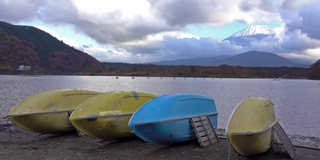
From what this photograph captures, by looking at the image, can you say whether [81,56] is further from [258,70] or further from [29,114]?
[29,114]

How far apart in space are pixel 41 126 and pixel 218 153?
5500mm

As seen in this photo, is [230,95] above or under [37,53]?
under

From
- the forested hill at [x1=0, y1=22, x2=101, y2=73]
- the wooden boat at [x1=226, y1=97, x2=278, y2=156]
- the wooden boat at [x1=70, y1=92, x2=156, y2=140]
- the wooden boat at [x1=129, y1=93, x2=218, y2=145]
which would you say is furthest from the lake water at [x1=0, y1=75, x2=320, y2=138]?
the forested hill at [x1=0, y1=22, x2=101, y2=73]

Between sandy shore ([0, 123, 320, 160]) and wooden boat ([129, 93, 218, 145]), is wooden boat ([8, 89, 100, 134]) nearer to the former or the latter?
sandy shore ([0, 123, 320, 160])

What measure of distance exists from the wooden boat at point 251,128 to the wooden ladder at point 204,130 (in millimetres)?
1682

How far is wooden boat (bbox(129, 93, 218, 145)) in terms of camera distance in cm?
880

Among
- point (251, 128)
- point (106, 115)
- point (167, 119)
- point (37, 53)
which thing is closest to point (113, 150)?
point (106, 115)

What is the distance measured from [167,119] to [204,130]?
1.58 metres

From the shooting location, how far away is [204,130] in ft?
33.1

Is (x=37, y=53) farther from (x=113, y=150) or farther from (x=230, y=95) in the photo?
(x=113, y=150)

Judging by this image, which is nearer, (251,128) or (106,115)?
(251,128)

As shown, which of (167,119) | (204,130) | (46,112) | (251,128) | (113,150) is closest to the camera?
(251,128)

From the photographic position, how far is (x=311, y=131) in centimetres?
1955

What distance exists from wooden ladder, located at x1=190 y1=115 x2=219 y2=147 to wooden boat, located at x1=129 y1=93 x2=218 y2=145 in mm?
135
